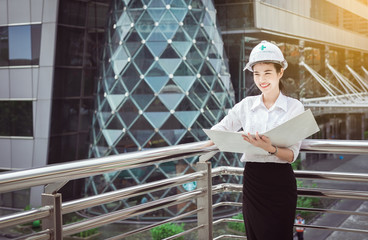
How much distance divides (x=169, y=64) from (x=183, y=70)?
0.34 m

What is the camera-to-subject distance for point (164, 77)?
10242mm

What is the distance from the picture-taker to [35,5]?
37.3ft

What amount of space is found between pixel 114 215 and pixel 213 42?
878 cm

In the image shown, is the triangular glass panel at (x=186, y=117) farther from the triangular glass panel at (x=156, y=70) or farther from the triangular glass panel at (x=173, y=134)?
the triangular glass panel at (x=156, y=70)

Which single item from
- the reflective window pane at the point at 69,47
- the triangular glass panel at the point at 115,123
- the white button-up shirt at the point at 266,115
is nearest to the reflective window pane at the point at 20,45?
the reflective window pane at the point at 69,47

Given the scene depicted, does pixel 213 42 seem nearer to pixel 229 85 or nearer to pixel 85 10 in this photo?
pixel 229 85

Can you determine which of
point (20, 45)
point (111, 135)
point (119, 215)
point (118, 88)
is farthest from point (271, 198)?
point (20, 45)

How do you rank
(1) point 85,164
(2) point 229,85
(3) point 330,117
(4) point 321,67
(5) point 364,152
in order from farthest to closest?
(2) point 229,85 < (4) point 321,67 < (3) point 330,117 < (5) point 364,152 < (1) point 85,164

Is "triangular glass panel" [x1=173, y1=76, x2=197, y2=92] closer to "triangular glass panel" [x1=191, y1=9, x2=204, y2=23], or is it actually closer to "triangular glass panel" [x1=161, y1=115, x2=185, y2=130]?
"triangular glass panel" [x1=161, y1=115, x2=185, y2=130]

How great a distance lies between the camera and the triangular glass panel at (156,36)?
33.4 ft

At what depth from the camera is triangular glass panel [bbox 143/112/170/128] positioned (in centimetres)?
1031

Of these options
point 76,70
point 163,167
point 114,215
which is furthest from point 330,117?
point 76,70

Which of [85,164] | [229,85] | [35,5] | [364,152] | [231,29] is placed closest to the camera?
[85,164]

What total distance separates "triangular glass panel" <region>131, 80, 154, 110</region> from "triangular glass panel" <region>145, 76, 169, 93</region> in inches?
3.7
